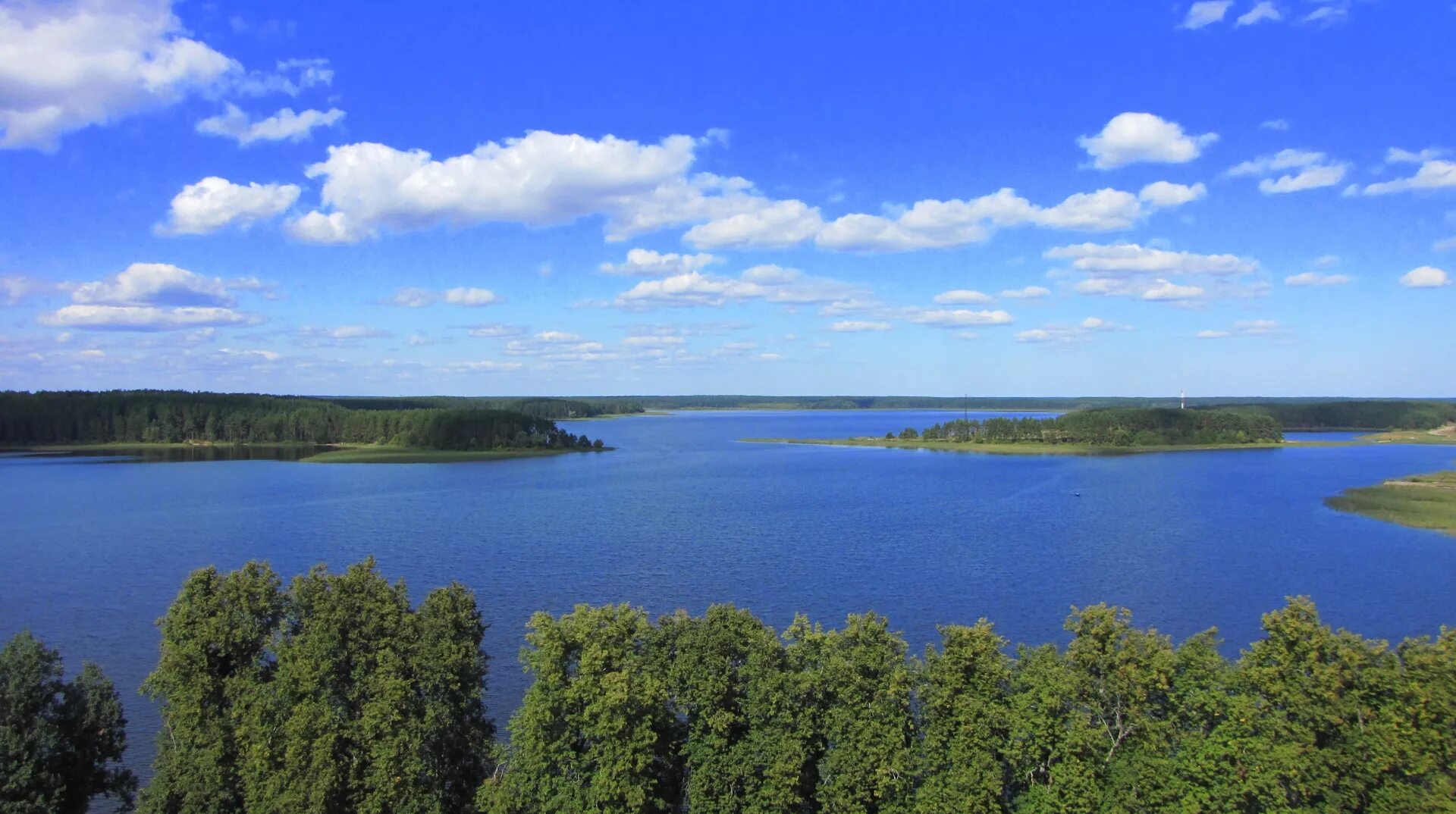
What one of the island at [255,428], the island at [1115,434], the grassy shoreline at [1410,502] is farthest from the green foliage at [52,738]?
the island at [1115,434]

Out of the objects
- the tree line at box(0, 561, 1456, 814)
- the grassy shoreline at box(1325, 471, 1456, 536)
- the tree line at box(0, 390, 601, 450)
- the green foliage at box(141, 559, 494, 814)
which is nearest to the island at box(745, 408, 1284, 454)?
the grassy shoreline at box(1325, 471, 1456, 536)

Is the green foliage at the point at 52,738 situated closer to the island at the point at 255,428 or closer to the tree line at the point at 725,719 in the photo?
the tree line at the point at 725,719

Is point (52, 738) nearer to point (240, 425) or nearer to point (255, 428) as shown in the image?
point (255, 428)

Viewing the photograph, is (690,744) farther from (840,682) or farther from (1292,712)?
(1292,712)

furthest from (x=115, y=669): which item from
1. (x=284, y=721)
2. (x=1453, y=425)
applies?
(x=1453, y=425)

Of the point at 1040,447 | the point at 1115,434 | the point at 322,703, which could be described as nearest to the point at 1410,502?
the point at 1040,447
